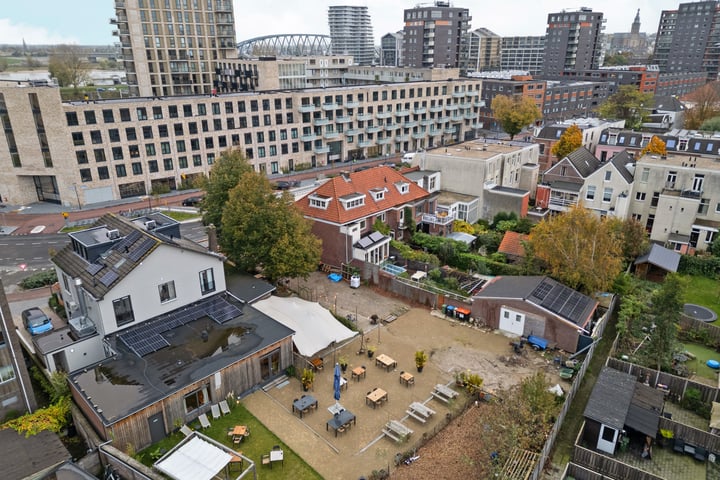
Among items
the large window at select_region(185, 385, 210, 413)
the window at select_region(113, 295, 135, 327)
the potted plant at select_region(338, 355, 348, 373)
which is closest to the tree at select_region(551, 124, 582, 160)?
the potted plant at select_region(338, 355, 348, 373)

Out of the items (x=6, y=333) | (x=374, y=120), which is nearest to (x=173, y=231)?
(x=6, y=333)

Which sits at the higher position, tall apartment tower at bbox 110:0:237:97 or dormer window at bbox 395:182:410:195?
tall apartment tower at bbox 110:0:237:97

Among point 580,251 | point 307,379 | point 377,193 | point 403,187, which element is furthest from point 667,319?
point 403,187

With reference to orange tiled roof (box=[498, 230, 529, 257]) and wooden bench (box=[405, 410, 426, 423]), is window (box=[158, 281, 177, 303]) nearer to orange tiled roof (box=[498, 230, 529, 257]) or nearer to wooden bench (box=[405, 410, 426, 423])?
wooden bench (box=[405, 410, 426, 423])

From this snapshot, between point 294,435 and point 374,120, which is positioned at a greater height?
point 374,120

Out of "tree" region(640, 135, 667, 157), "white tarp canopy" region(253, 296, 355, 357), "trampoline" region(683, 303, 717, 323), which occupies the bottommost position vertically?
"trampoline" region(683, 303, 717, 323)

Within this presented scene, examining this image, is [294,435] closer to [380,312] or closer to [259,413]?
[259,413]
